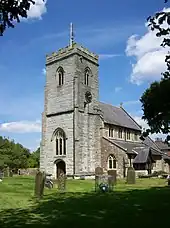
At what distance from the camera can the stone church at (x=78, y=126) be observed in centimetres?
4394

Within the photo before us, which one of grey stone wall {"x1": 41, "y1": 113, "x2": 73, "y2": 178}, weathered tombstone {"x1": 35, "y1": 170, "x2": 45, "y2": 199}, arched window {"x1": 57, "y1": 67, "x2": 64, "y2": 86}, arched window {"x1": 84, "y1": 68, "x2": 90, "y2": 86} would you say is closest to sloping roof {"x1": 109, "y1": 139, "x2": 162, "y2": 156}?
grey stone wall {"x1": 41, "y1": 113, "x2": 73, "y2": 178}

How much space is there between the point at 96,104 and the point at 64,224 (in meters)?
39.2

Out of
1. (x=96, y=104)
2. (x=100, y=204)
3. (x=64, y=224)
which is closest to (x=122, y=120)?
(x=96, y=104)

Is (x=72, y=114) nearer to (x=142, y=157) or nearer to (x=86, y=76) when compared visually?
(x=86, y=76)

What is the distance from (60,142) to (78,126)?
4.09m

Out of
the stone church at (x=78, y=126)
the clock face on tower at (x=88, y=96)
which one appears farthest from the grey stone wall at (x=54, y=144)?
the clock face on tower at (x=88, y=96)

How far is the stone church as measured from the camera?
4394cm

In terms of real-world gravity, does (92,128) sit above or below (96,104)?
below

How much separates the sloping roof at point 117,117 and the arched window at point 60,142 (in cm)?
753

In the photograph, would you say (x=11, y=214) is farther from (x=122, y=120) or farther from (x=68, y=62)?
(x=122, y=120)

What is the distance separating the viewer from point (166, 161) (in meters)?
56.4

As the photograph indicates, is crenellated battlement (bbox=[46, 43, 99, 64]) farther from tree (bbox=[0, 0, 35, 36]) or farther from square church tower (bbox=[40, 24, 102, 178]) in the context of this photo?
tree (bbox=[0, 0, 35, 36])

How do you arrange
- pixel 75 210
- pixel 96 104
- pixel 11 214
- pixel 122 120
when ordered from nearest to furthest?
1. pixel 11 214
2. pixel 75 210
3. pixel 96 104
4. pixel 122 120

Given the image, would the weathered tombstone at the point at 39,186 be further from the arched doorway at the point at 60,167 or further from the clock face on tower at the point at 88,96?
the clock face on tower at the point at 88,96
